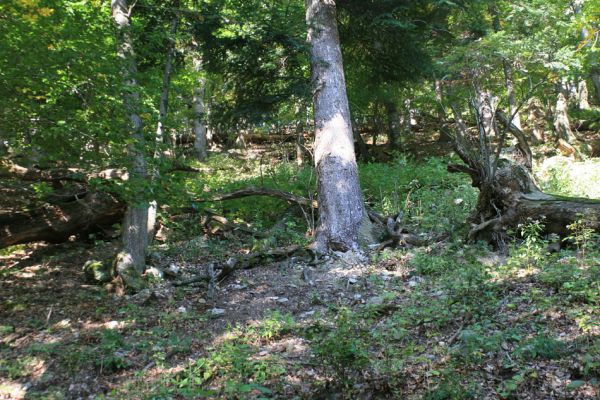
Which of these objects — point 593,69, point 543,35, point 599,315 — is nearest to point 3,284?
point 599,315

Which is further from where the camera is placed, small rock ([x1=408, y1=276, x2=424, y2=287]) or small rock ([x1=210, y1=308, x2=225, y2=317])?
small rock ([x1=408, y1=276, x2=424, y2=287])

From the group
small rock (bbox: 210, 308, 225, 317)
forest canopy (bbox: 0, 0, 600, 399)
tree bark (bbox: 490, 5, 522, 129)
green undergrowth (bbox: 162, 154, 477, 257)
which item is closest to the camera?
forest canopy (bbox: 0, 0, 600, 399)

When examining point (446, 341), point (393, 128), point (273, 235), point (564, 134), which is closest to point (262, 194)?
point (273, 235)

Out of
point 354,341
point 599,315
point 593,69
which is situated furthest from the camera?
point 593,69

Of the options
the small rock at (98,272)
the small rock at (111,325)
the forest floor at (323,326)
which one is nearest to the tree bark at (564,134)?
the forest floor at (323,326)

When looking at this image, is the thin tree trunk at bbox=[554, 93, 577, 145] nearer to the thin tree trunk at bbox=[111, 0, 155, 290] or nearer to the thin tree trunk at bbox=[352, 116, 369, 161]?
the thin tree trunk at bbox=[352, 116, 369, 161]

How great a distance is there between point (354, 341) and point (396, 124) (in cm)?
1548

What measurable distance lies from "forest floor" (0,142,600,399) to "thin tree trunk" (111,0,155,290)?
1.51 ft

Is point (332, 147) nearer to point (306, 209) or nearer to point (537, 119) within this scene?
point (306, 209)

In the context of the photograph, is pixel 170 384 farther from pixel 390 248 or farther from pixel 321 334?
pixel 390 248

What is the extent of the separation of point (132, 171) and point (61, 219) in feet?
10.6

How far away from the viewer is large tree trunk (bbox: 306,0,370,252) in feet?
28.1

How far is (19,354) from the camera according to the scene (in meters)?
5.16

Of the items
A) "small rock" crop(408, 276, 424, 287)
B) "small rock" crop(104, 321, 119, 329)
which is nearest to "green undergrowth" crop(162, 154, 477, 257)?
"small rock" crop(408, 276, 424, 287)
